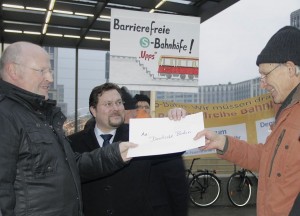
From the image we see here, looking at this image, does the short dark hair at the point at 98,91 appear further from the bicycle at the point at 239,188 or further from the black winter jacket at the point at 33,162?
the bicycle at the point at 239,188

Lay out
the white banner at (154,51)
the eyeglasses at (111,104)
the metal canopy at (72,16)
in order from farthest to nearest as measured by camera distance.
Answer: the metal canopy at (72,16)
the white banner at (154,51)
the eyeglasses at (111,104)

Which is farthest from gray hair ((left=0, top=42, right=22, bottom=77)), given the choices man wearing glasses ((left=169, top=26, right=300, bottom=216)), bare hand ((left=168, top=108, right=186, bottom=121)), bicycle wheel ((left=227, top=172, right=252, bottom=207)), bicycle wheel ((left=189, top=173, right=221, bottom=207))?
bicycle wheel ((left=227, top=172, right=252, bottom=207))

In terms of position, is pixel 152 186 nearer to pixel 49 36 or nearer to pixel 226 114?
pixel 226 114

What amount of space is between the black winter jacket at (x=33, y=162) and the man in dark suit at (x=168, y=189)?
1040mm

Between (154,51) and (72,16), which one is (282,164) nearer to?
(154,51)

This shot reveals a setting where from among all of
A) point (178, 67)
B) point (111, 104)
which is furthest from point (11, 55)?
point (178, 67)

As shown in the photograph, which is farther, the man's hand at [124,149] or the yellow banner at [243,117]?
the yellow banner at [243,117]

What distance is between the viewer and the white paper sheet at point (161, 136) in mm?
2160

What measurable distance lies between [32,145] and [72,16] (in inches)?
355

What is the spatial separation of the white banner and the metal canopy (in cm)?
448

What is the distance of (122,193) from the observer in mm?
2656

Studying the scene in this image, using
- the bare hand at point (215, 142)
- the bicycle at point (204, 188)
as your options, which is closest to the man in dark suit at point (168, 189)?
the bare hand at point (215, 142)

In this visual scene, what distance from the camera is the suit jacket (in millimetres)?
2643

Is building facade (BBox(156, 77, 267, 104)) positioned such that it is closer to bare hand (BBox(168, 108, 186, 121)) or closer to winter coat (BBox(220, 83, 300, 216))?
bare hand (BBox(168, 108, 186, 121))
